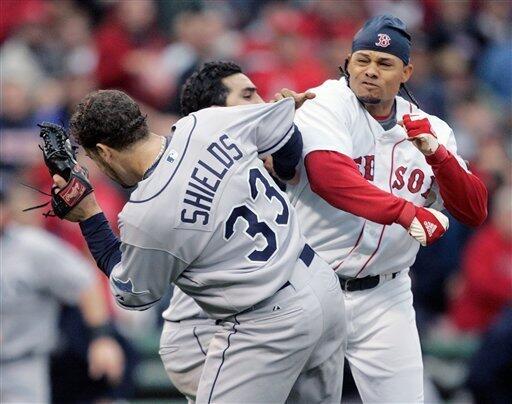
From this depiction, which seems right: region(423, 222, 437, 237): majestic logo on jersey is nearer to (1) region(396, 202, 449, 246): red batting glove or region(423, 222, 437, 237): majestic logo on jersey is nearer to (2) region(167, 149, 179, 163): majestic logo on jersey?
(1) region(396, 202, 449, 246): red batting glove

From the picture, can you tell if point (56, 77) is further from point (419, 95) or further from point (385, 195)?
point (385, 195)

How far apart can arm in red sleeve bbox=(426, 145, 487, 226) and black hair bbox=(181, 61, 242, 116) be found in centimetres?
106

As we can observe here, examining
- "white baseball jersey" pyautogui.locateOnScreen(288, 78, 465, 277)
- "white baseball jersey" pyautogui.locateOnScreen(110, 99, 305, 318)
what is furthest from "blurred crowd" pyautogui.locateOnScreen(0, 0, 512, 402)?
"white baseball jersey" pyautogui.locateOnScreen(110, 99, 305, 318)

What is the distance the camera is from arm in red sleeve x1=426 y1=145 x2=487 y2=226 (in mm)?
5465

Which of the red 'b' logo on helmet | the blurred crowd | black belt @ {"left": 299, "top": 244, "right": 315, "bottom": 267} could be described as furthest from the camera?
the blurred crowd

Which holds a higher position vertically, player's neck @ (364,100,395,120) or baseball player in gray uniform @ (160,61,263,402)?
player's neck @ (364,100,395,120)

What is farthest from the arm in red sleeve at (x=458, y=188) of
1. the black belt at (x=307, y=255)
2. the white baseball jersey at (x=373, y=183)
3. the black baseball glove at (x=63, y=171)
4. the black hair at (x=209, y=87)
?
the black baseball glove at (x=63, y=171)

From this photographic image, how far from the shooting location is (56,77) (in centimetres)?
1169

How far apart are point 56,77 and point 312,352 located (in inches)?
271

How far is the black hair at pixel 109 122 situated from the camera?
5.04m

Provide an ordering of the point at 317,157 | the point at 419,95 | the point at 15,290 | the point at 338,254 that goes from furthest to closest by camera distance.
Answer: the point at 419,95 → the point at 15,290 → the point at 338,254 → the point at 317,157

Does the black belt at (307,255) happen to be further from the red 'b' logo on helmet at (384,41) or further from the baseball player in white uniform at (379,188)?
the red 'b' logo on helmet at (384,41)

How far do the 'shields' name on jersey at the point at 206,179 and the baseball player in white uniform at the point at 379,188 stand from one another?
1.68 ft

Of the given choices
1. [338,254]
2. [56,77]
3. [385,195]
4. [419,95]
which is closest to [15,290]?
[338,254]
